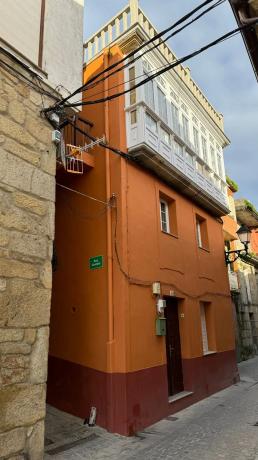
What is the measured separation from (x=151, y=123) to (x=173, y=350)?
532cm

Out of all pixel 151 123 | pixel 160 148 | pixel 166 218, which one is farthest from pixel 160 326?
pixel 151 123

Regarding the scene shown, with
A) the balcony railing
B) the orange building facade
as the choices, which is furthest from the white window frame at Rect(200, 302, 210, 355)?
the balcony railing

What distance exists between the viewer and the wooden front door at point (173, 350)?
8.25 meters

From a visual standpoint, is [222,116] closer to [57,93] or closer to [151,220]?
[151,220]

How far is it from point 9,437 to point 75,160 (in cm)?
548

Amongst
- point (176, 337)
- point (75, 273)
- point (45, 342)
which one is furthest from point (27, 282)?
point (176, 337)

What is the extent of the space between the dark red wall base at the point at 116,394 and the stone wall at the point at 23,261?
2621mm

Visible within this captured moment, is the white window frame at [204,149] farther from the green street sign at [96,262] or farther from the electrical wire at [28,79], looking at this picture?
the electrical wire at [28,79]

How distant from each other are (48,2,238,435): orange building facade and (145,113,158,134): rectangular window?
0.47 m

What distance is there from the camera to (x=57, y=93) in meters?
4.98

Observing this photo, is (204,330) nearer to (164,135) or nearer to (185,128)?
(164,135)

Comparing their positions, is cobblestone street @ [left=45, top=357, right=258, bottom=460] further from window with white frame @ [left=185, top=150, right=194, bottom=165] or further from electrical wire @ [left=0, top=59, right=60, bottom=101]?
window with white frame @ [left=185, top=150, right=194, bottom=165]

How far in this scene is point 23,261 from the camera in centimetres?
401

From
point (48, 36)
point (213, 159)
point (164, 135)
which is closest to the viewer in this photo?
point (48, 36)
